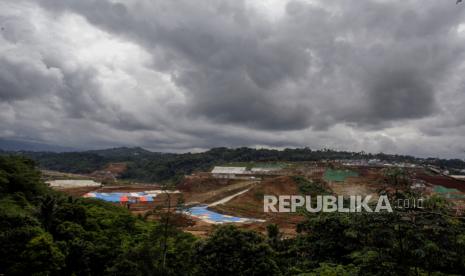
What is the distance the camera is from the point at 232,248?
1609 cm

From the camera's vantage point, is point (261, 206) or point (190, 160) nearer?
point (261, 206)

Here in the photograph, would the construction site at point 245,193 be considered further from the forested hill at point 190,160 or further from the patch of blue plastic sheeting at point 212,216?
the forested hill at point 190,160

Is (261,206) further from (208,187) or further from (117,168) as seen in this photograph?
(117,168)

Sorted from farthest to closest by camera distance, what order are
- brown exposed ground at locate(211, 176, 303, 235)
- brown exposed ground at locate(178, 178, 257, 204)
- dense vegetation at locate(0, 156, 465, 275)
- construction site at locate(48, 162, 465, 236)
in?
brown exposed ground at locate(178, 178, 257, 204), construction site at locate(48, 162, 465, 236), brown exposed ground at locate(211, 176, 303, 235), dense vegetation at locate(0, 156, 465, 275)

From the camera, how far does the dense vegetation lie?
986 centimetres

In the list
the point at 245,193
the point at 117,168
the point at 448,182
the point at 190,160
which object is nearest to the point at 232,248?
the point at 245,193

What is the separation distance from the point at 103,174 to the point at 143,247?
13031cm

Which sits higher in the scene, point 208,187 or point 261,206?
point 208,187

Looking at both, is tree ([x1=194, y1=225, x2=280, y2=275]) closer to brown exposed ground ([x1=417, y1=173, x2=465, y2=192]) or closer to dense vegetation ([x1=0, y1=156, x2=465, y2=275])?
dense vegetation ([x1=0, y1=156, x2=465, y2=275])

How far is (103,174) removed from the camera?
445 feet

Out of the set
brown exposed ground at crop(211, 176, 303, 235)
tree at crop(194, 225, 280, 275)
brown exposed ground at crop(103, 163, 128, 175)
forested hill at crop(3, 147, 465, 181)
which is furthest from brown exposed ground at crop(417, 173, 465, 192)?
brown exposed ground at crop(103, 163, 128, 175)

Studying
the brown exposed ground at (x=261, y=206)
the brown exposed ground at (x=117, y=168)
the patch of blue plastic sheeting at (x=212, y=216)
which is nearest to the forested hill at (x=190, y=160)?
the brown exposed ground at (x=117, y=168)

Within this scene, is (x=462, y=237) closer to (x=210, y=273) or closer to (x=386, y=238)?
(x=386, y=238)

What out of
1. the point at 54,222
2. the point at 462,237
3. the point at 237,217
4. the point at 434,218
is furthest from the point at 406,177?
the point at 237,217
